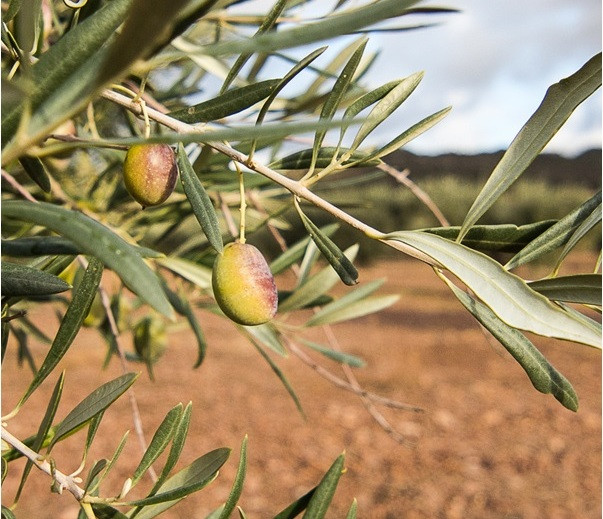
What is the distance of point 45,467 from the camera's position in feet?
1.41

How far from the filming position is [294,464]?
3340mm

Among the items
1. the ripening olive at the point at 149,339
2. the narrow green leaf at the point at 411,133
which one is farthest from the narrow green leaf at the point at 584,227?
the ripening olive at the point at 149,339

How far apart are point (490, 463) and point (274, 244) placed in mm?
7268

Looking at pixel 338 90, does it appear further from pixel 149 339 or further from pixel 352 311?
pixel 149 339

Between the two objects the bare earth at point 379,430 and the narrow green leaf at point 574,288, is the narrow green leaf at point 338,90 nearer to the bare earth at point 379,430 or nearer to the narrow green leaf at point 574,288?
the narrow green leaf at point 574,288

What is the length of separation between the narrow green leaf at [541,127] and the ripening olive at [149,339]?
85cm

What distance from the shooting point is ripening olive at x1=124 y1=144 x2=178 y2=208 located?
0.43 meters

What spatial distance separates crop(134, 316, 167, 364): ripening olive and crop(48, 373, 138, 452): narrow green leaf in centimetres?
74

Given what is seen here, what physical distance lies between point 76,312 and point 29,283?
0.14ft

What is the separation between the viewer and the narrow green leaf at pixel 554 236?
0.42 metres

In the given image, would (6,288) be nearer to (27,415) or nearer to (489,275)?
(489,275)

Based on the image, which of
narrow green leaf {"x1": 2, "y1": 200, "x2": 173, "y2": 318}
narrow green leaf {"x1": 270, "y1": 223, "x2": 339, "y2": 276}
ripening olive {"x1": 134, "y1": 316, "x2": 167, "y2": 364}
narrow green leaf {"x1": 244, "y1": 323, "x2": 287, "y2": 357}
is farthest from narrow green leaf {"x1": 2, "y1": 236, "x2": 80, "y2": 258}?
ripening olive {"x1": 134, "y1": 316, "x2": 167, "y2": 364}

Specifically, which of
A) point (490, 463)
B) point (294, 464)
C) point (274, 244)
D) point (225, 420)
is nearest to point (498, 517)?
point (490, 463)

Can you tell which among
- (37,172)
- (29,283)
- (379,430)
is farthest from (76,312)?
(379,430)
